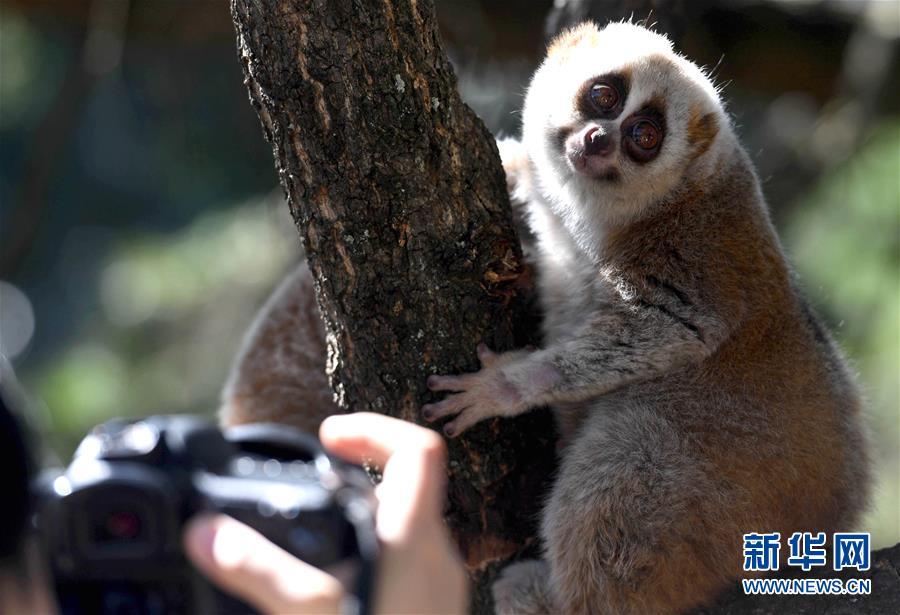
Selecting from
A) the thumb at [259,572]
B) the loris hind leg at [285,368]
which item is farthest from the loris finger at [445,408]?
the thumb at [259,572]

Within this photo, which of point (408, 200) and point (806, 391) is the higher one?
point (408, 200)

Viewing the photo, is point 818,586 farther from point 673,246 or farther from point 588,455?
point 673,246

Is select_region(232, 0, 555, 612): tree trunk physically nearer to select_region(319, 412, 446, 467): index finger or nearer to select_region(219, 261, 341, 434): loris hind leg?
select_region(219, 261, 341, 434): loris hind leg

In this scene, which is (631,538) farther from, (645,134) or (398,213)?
(645,134)

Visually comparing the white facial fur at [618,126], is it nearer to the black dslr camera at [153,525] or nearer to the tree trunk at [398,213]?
the tree trunk at [398,213]

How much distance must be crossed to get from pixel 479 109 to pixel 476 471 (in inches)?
137

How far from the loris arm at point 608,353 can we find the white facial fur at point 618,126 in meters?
0.35

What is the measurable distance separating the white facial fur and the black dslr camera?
2.36 m

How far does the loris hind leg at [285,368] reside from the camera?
4047 mm

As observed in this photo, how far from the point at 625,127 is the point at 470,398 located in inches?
52.9

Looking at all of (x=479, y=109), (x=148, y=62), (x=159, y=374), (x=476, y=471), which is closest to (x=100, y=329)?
(x=159, y=374)

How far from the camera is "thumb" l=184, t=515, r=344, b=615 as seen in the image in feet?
4.57

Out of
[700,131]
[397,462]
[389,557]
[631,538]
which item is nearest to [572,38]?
[700,131]

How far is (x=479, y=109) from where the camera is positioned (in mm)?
6141
